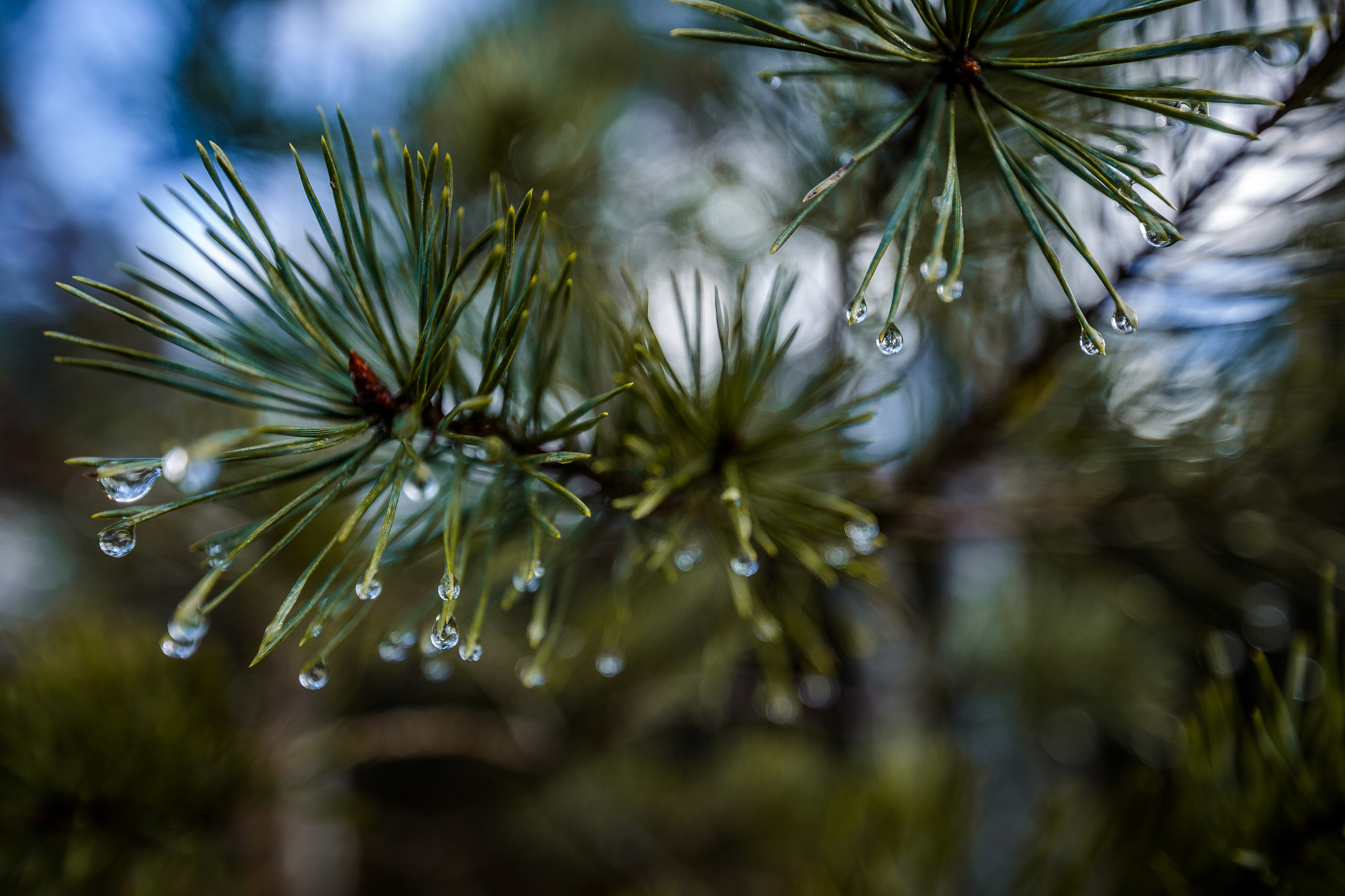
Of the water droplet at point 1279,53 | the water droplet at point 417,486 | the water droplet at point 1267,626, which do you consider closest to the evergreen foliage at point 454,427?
the water droplet at point 417,486

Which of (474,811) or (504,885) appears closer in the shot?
(474,811)

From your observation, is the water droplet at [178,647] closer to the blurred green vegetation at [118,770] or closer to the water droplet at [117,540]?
the water droplet at [117,540]

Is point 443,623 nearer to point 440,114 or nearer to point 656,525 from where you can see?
point 656,525

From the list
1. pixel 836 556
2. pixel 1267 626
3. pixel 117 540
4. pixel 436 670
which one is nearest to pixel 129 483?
pixel 117 540

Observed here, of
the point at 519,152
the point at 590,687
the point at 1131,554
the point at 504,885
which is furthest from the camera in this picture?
the point at 504,885

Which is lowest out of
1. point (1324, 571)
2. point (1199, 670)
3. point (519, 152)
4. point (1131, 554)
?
point (1199, 670)

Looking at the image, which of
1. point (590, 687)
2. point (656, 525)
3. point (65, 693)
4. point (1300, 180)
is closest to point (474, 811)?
point (590, 687)

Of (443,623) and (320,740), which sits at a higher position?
(443,623)
